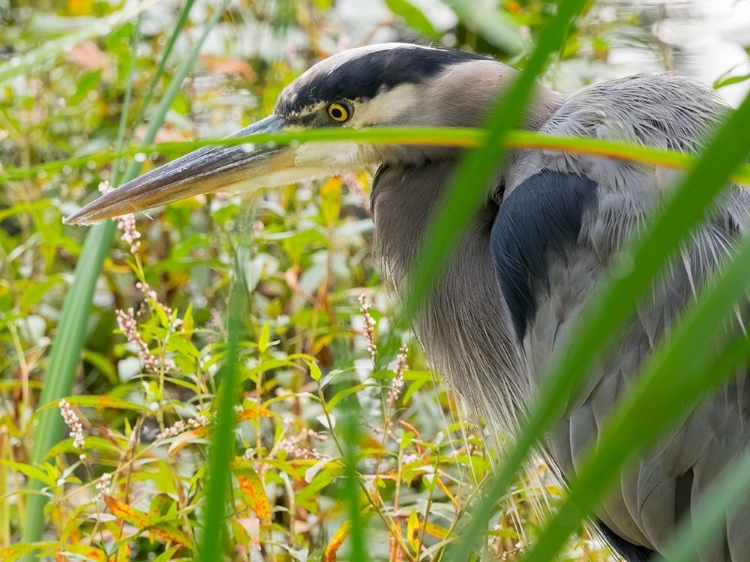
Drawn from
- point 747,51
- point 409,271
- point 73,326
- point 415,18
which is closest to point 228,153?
point 409,271

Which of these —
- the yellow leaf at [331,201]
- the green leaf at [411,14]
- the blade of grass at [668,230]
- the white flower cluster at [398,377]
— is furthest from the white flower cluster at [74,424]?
the green leaf at [411,14]

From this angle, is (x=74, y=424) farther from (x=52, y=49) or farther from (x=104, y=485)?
(x=52, y=49)

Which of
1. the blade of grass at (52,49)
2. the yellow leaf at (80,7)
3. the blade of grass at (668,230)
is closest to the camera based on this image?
the blade of grass at (668,230)

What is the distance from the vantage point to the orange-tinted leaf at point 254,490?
54.0 inches

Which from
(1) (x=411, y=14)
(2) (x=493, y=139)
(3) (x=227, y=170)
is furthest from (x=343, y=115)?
(2) (x=493, y=139)

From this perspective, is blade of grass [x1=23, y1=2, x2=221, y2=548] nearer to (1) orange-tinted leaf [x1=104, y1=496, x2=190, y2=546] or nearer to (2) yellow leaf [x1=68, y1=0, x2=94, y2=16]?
(1) orange-tinted leaf [x1=104, y1=496, x2=190, y2=546]

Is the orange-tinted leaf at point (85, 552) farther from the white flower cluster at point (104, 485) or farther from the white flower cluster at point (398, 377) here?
the white flower cluster at point (398, 377)

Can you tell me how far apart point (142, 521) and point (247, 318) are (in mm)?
570

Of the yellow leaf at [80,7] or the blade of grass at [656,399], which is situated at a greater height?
the yellow leaf at [80,7]

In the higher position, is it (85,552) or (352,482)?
(352,482)

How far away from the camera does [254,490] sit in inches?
54.1

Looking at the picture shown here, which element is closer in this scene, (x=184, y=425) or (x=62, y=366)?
(x=62, y=366)

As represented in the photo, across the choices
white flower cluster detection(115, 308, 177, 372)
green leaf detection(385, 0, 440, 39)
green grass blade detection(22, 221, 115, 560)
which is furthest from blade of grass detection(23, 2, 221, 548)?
green leaf detection(385, 0, 440, 39)

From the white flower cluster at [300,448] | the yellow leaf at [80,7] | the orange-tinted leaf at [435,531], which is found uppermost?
the yellow leaf at [80,7]
